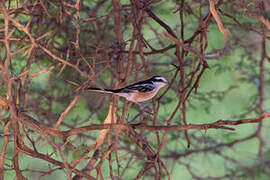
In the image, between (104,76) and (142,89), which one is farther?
(104,76)

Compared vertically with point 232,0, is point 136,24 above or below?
below

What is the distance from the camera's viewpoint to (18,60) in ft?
18.9

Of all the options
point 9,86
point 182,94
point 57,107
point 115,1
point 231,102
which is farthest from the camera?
point 231,102

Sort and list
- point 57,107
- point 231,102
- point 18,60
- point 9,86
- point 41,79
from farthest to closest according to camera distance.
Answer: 1. point 231,102
2. point 41,79
3. point 57,107
4. point 18,60
5. point 9,86

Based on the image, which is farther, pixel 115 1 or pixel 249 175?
pixel 249 175

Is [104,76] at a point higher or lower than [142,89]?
higher

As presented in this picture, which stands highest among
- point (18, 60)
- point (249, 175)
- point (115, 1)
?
point (115, 1)

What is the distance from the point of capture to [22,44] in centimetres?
526

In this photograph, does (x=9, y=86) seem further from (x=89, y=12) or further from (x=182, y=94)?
(x=89, y=12)

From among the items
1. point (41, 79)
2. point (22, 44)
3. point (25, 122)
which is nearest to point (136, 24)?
point (25, 122)

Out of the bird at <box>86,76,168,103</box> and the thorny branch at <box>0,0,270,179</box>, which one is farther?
the bird at <box>86,76,168,103</box>

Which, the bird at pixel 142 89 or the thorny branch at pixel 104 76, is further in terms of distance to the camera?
the bird at pixel 142 89

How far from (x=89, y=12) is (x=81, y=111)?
145cm

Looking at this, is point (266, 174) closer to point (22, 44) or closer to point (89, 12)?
point (89, 12)
